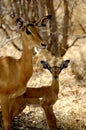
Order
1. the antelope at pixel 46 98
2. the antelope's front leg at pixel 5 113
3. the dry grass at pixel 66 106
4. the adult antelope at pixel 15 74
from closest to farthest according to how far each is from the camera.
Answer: the adult antelope at pixel 15 74, the antelope's front leg at pixel 5 113, the antelope at pixel 46 98, the dry grass at pixel 66 106

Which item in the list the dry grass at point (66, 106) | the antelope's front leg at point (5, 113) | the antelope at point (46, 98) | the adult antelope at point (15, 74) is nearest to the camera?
the adult antelope at point (15, 74)

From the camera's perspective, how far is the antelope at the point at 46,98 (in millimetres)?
5000

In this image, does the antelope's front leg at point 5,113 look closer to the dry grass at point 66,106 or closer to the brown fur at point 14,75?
the brown fur at point 14,75

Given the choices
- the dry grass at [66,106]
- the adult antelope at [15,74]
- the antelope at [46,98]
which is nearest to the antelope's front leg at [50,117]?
the antelope at [46,98]

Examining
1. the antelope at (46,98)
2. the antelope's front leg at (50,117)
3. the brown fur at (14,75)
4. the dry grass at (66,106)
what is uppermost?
the brown fur at (14,75)

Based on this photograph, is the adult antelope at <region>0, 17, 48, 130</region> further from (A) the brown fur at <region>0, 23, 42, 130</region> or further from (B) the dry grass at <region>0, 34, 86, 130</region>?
(B) the dry grass at <region>0, 34, 86, 130</region>

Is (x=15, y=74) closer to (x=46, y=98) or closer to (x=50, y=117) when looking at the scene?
(x=46, y=98)

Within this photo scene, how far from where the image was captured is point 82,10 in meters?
13.1

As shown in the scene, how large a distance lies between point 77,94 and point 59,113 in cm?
86

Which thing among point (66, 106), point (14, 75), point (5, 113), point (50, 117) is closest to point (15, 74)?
point (14, 75)

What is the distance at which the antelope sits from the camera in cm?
500

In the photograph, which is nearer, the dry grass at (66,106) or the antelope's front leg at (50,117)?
the antelope's front leg at (50,117)

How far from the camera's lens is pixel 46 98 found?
199 inches

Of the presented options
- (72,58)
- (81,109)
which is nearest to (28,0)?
(72,58)
